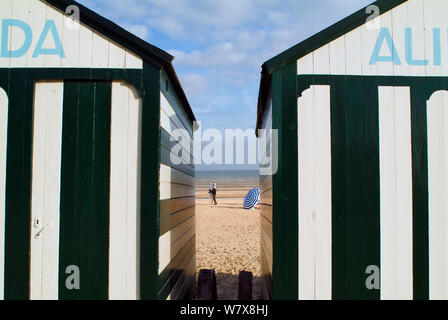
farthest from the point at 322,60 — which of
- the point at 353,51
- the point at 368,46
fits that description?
the point at 368,46

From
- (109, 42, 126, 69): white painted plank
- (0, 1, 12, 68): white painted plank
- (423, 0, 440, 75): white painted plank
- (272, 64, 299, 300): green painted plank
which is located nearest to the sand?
(272, 64, 299, 300): green painted plank

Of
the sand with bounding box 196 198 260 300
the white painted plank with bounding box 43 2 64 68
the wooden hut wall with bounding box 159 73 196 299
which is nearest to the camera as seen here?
the white painted plank with bounding box 43 2 64 68

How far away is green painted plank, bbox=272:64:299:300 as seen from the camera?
3.57 meters

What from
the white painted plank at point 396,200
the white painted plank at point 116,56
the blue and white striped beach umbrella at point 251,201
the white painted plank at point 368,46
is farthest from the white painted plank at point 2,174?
the blue and white striped beach umbrella at point 251,201

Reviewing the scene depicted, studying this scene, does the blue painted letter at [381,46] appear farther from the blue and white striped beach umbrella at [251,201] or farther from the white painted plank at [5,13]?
the blue and white striped beach umbrella at [251,201]

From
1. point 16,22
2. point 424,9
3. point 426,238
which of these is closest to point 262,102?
point 424,9

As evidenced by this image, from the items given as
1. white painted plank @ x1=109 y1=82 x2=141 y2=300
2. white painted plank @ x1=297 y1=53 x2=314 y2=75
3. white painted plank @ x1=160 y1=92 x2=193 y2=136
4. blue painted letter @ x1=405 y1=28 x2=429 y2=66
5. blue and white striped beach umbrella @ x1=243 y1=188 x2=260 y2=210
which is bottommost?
blue and white striped beach umbrella @ x1=243 y1=188 x2=260 y2=210

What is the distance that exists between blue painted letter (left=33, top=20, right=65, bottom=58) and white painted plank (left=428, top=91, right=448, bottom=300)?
11.8ft

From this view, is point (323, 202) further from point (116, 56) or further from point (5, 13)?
point (5, 13)

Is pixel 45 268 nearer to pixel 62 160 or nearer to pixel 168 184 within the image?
pixel 62 160

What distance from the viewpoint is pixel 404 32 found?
3709 mm

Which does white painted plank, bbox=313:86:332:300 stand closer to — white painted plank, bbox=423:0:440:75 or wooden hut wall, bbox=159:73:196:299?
white painted plank, bbox=423:0:440:75

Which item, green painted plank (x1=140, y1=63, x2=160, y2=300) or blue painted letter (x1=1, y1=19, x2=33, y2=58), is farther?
blue painted letter (x1=1, y1=19, x2=33, y2=58)

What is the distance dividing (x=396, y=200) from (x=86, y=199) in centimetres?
294
